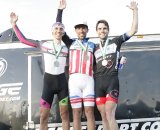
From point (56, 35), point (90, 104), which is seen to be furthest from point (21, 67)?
point (90, 104)

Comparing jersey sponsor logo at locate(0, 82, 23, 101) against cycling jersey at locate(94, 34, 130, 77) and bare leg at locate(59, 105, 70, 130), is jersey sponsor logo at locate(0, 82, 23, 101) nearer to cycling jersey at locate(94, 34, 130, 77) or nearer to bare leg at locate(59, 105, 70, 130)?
bare leg at locate(59, 105, 70, 130)

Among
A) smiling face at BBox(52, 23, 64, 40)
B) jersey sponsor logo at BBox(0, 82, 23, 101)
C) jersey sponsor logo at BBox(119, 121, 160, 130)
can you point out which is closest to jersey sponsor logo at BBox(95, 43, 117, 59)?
smiling face at BBox(52, 23, 64, 40)

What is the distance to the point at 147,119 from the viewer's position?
7.03 metres

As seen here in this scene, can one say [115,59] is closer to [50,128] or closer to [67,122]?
[67,122]

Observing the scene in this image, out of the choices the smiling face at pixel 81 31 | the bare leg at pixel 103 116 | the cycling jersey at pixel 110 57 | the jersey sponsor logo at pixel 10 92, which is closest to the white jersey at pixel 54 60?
the smiling face at pixel 81 31

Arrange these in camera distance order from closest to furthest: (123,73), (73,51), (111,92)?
(111,92)
(73,51)
(123,73)

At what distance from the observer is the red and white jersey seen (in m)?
6.55

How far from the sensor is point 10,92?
23.9 feet

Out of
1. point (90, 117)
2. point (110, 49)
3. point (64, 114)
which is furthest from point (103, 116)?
point (110, 49)

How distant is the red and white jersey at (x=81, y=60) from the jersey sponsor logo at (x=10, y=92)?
1.20 m

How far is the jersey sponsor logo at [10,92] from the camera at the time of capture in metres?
7.24

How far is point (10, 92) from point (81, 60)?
160 centimetres

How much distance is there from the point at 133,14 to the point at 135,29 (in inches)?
10.1

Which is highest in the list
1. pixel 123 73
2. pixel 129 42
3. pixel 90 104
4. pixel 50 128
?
pixel 129 42
